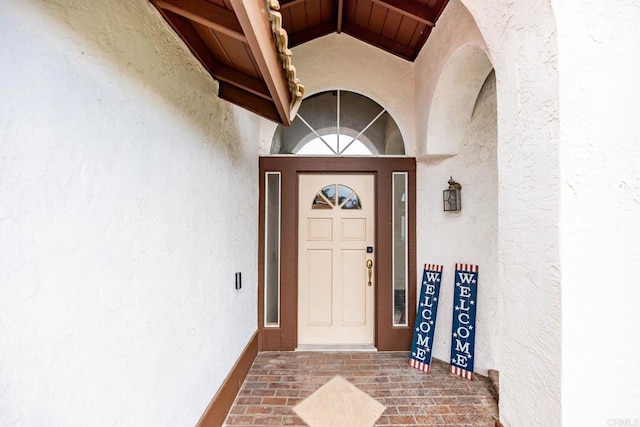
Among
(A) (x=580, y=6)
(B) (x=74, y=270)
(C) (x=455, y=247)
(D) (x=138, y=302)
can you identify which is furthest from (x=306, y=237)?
(A) (x=580, y=6)

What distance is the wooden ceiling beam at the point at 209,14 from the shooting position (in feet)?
3.59

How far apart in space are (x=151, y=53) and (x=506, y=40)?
1487 millimetres

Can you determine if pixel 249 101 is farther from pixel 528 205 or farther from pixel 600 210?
pixel 600 210

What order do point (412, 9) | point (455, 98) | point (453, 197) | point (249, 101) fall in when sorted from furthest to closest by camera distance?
point (453, 197) < point (455, 98) < point (412, 9) < point (249, 101)

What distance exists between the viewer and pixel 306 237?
305cm

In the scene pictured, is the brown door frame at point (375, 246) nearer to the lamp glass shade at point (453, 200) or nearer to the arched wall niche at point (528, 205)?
the lamp glass shade at point (453, 200)

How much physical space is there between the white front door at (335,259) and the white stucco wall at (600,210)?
2.16 m

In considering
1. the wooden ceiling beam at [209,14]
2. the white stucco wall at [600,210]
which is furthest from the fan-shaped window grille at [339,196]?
the white stucco wall at [600,210]

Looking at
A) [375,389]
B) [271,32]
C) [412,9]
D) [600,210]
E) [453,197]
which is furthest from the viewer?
[453,197]

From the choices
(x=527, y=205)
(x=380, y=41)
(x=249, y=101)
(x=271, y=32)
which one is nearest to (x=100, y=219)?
(x=271, y=32)

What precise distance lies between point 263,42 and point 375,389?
8.32 feet

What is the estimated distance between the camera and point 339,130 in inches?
119

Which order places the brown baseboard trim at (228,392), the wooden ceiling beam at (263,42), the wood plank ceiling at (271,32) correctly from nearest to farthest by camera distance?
the wooden ceiling beam at (263,42) < the wood plank ceiling at (271,32) < the brown baseboard trim at (228,392)

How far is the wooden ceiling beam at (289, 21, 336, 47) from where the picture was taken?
2.93m
